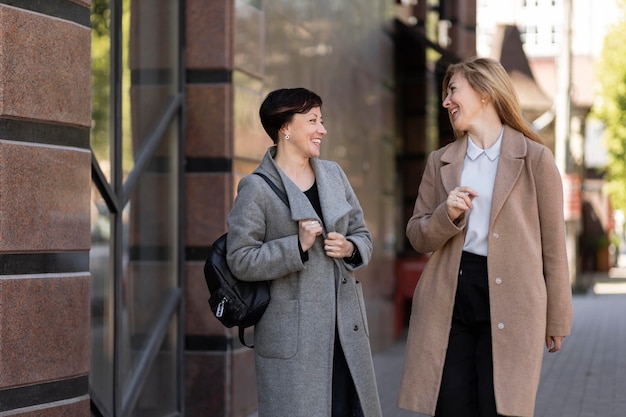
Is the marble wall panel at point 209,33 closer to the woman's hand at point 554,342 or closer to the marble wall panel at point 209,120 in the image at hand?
the marble wall panel at point 209,120

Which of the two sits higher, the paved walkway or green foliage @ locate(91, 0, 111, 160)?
green foliage @ locate(91, 0, 111, 160)

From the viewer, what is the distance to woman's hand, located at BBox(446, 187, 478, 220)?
4605mm

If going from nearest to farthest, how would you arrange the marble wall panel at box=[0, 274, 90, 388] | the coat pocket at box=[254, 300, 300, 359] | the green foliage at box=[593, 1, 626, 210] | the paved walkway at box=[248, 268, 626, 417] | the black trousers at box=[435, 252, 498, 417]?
the coat pocket at box=[254, 300, 300, 359], the black trousers at box=[435, 252, 498, 417], the marble wall panel at box=[0, 274, 90, 388], the paved walkway at box=[248, 268, 626, 417], the green foliage at box=[593, 1, 626, 210]

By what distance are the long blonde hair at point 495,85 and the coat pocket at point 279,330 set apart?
113cm

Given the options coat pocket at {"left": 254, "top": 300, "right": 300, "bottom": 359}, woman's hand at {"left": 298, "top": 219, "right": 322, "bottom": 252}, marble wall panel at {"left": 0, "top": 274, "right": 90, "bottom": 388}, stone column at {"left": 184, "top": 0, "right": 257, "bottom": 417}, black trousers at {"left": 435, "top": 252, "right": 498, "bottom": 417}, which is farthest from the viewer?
stone column at {"left": 184, "top": 0, "right": 257, "bottom": 417}

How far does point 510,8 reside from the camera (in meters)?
64.0

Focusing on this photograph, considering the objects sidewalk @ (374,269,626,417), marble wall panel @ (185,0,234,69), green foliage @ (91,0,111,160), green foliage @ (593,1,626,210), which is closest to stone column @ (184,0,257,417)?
marble wall panel @ (185,0,234,69)

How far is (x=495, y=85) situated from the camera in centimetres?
482

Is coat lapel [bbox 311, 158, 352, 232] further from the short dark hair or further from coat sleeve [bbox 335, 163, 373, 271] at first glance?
the short dark hair

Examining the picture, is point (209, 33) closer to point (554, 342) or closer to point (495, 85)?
point (495, 85)

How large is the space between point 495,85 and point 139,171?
9.36ft

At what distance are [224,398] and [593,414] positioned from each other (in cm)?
287

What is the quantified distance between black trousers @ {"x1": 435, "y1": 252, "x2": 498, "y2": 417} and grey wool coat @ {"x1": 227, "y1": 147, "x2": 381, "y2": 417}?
12.3 inches

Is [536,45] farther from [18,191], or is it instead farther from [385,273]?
[18,191]
